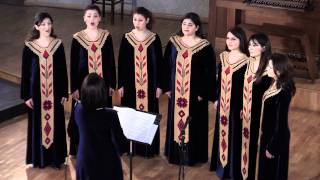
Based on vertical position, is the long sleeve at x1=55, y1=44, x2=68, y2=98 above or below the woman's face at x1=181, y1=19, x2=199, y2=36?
below

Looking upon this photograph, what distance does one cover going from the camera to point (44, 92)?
5.40 meters

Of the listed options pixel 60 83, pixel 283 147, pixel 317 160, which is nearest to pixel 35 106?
pixel 60 83

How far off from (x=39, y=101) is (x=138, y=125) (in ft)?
4.89

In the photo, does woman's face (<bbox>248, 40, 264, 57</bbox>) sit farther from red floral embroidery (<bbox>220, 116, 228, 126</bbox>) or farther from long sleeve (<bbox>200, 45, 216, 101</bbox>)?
red floral embroidery (<bbox>220, 116, 228, 126</bbox>)

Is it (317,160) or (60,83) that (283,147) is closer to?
(317,160)

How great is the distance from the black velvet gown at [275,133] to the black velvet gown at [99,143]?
116 cm

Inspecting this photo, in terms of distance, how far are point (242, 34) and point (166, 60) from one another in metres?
0.78

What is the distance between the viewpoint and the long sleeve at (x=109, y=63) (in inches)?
216

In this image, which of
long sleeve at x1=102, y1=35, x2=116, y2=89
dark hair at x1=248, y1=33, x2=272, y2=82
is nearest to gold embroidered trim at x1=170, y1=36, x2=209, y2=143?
long sleeve at x1=102, y1=35, x2=116, y2=89

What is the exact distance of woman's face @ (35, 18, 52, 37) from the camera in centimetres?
517

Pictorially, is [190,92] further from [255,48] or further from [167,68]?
[255,48]

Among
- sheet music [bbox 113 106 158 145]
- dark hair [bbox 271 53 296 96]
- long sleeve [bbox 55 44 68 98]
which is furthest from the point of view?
long sleeve [bbox 55 44 68 98]

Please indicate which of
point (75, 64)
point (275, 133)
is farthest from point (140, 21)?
point (275, 133)

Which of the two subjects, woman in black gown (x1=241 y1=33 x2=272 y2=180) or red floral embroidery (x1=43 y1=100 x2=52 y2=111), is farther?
red floral embroidery (x1=43 y1=100 x2=52 y2=111)
